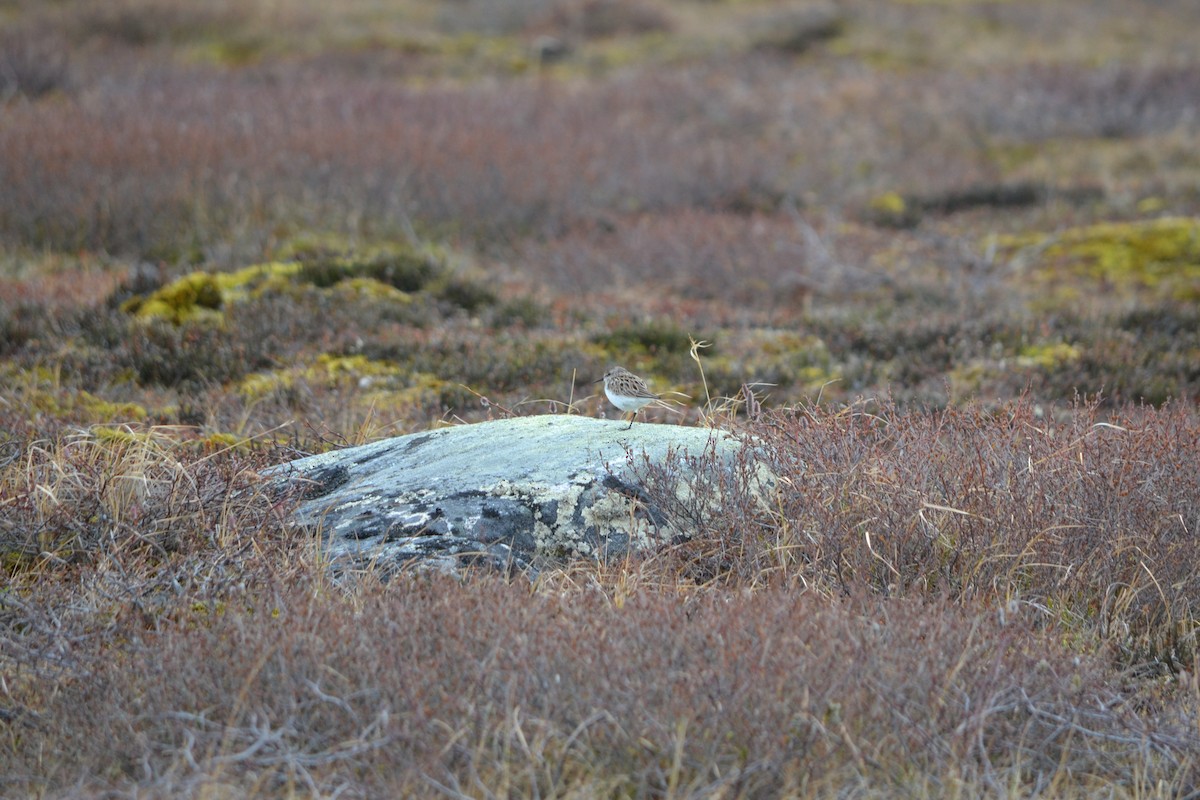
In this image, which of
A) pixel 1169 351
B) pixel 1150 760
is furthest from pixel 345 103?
pixel 1150 760

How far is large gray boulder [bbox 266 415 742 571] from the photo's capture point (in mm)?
4223

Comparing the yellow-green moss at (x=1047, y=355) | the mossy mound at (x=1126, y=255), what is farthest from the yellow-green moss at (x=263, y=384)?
the mossy mound at (x=1126, y=255)

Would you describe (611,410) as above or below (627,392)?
below

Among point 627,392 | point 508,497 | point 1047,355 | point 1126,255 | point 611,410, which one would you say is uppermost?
point 627,392

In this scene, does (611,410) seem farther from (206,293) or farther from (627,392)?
(206,293)

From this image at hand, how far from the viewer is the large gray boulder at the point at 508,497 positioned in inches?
166

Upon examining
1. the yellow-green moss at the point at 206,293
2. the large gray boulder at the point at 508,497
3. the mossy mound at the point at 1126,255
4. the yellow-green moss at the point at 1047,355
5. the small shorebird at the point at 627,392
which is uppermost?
the small shorebird at the point at 627,392

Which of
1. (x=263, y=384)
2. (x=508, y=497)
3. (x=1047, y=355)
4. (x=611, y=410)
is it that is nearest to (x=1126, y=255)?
(x=1047, y=355)

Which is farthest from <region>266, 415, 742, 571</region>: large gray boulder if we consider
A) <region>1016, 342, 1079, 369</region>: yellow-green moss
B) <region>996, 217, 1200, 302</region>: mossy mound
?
<region>996, 217, 1200, 302</region>: mossy mound

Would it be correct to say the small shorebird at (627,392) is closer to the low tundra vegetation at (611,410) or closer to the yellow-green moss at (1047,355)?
the low tundra vegetation at (611,410)

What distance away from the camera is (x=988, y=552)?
411 centimetres

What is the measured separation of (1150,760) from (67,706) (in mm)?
3044

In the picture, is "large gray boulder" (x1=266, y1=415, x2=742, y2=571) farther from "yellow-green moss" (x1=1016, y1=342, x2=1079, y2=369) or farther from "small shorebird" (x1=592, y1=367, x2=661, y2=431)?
"yellow-green moss" (x1=1016, y1=342, x2=1079, y2=369)

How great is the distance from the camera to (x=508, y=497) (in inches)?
173
